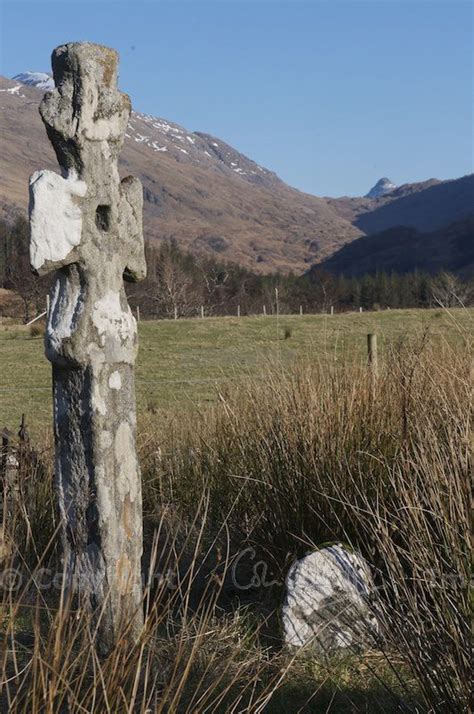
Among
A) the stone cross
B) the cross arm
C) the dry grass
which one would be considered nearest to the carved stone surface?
the dry grass

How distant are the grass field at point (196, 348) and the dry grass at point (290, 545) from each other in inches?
252

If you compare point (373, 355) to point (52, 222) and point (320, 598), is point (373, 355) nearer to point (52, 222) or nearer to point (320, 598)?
point (320, 598)

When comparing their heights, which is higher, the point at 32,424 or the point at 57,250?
the point at 57,250

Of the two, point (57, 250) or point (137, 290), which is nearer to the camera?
point (57, 250)

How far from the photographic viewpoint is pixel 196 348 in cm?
2247

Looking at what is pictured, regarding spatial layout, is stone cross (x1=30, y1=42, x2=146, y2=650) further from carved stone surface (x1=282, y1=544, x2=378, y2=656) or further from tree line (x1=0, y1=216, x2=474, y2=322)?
tree line (x1=0, y1=216, x2=474, y2=322)

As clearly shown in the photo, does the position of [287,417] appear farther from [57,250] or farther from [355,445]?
[57,250]

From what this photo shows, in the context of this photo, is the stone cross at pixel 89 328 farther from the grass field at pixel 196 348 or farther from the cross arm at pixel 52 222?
the grass field at pixel 196 348

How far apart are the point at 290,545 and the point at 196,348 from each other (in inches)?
691

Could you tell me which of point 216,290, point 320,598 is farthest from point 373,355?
point 216,290

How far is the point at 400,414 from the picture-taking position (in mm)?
5430

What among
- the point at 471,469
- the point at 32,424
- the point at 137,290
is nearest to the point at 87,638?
the point at 471,469

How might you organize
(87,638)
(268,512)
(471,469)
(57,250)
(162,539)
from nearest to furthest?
(87,638) → (471,469) → (57,250) → (268,512) → (162,539)

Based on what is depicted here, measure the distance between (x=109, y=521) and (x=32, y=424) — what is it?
29.4ft
